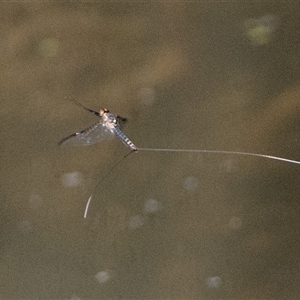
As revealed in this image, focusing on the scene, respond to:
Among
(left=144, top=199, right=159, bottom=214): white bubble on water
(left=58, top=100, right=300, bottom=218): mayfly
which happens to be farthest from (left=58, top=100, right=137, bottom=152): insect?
(left=144, top=199, right=159, bottom=214): white bubble on water

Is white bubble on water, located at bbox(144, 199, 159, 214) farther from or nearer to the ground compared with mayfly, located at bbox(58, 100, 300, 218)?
nearer to the ground

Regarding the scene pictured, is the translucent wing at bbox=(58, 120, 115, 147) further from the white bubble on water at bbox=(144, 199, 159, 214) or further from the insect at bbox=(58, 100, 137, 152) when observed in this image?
the white bubble on water at bbox=(144, 199, 159, 214)

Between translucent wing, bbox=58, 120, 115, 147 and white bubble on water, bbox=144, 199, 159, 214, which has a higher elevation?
translucent wing, bbox=58, 120, 115, 147

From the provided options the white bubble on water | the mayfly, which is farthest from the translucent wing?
the white bubble on water

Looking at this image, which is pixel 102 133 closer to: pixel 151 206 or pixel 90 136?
pixel 90 136

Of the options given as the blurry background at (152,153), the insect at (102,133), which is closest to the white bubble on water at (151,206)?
the blurry background at (152,153)

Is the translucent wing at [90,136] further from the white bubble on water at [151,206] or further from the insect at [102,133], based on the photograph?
the white bubble on water at [151,206]

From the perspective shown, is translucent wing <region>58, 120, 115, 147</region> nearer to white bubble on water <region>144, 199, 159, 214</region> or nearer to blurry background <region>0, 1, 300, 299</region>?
blurry background <region>0, 1, 300, 299</region>

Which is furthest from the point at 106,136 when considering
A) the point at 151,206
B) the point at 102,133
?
the point at 151,206
